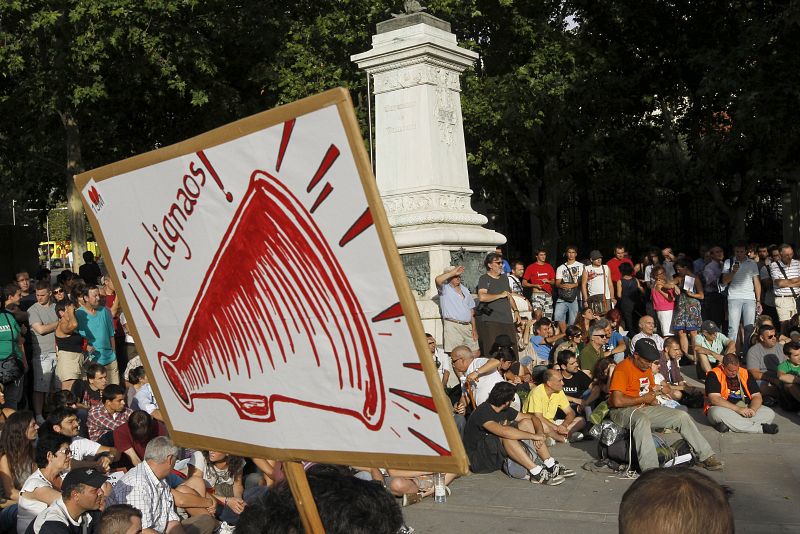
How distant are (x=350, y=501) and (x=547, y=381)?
7.91 metres

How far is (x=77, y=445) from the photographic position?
7668 millimetres

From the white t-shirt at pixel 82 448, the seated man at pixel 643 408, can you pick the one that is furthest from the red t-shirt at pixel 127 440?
the seated man at pixel 643 408

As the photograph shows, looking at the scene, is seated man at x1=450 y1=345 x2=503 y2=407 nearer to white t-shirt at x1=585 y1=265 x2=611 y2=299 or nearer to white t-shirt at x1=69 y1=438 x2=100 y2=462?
white t-shirt at x1=69 y1=438 x2=100 y2=462

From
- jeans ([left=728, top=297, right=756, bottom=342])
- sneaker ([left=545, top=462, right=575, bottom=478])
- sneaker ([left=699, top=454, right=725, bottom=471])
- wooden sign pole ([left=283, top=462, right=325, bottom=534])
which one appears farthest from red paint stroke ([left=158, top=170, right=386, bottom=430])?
jeans ([left=728, top=297, right=756, bottom=342])

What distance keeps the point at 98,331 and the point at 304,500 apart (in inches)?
354

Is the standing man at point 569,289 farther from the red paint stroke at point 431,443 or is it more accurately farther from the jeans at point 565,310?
the red paint stroke at point 431,443

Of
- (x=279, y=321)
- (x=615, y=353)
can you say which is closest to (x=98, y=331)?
(x=615, y=353)

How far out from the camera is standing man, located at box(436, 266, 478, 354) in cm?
1143

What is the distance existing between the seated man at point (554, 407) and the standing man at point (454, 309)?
1709 mm

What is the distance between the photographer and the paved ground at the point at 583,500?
690 centimetres

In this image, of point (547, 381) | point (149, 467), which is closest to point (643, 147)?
point (547, 381)

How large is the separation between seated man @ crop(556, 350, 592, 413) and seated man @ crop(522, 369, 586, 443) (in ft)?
2.19

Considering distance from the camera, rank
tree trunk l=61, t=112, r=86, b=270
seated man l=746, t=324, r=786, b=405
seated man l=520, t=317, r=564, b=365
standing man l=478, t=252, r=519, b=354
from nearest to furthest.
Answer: seated man l=746, t=324, r=786, b=405 < standing man l=478, t=252, r=519, b=354 < seated man l=520, t=317, r=564, b=365 < tree trunk l=61, t=112, r=86, b=270

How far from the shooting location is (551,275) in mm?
15102
